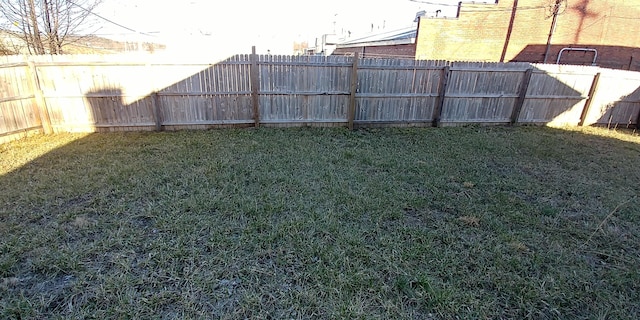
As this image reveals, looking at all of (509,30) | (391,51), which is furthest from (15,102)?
(509,30)

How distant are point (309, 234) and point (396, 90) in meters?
5.08

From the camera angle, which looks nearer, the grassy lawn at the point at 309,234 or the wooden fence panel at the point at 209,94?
the grassy lawn at the point at 309,234

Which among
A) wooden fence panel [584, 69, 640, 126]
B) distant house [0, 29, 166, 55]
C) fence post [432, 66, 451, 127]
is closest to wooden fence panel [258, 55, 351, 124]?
fence post [432, 66, 451, 127]

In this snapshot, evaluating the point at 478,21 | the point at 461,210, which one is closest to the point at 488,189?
the point at 461,210

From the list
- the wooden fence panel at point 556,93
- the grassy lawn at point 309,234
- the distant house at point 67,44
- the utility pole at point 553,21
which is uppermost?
the utility pole at point 553,21

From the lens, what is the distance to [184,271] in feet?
7.59

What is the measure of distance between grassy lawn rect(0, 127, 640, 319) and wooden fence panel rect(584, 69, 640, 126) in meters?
3.69

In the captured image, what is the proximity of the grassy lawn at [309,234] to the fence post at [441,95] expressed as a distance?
231 cm

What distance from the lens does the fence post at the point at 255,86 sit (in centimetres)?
616

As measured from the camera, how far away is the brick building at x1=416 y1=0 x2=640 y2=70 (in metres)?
14.9

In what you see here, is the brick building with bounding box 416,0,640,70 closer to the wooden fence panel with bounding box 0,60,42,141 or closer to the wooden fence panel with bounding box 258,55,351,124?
the wooden fence panel with bounding box 258,55,351,124

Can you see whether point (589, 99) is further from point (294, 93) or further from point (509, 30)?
point (509, 30)

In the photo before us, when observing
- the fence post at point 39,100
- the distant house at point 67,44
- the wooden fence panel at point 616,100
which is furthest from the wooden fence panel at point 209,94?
the wooden fence panel at point 616,100

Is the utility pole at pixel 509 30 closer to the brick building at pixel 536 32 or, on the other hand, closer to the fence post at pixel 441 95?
the brick building at pixel 536 32
